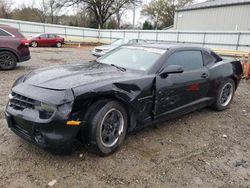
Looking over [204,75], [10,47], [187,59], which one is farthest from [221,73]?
[10,47]

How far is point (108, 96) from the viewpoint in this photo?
10.0 feet

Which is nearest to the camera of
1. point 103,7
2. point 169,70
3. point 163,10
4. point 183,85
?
point 169,70

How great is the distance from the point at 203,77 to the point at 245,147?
1.48 meters

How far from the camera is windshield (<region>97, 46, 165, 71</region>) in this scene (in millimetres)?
3854

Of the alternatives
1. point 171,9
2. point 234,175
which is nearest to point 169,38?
point 234,175

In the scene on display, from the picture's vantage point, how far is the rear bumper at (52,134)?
266 centimetres

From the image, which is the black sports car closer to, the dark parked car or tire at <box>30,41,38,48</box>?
the dark parked car

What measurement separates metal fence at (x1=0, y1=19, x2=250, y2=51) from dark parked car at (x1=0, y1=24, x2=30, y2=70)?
43.8 feet

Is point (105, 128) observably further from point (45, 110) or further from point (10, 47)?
point (10, 47)

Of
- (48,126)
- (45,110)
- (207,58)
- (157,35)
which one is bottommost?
(48,126)

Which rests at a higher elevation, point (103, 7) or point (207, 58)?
point (103, 7)

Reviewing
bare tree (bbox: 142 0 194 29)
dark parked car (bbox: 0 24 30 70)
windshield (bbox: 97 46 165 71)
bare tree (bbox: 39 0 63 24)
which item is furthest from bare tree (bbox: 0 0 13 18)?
windshield (bbox: 97 46 165 71)

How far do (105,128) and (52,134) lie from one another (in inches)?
29.0

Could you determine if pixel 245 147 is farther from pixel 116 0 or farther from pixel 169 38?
pixel 116 0
